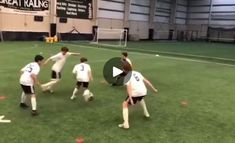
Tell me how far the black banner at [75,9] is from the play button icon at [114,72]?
2401 centimetres

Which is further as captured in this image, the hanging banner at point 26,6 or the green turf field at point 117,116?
the hanging banner at point 26,6

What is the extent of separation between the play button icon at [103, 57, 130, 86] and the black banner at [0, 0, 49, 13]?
21198 millimetres

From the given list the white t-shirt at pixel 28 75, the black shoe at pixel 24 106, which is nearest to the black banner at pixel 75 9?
the black shoe at pixel 24 106

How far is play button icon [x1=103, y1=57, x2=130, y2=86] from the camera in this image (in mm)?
10254

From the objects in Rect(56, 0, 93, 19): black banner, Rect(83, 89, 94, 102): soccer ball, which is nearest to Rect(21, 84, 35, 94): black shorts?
Rect(83, 89, 94, 102): soccer ball

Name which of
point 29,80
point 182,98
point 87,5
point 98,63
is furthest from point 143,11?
point 29,80

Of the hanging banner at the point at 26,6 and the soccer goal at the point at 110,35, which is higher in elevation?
the hanging banner at the point at 26,6

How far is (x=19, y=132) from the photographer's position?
618 cm

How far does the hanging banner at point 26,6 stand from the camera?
2945 cm

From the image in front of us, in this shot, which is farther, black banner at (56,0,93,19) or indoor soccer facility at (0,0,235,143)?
black banner at (56,0,93,19)

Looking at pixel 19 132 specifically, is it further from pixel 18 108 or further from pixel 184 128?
pixel 184 128

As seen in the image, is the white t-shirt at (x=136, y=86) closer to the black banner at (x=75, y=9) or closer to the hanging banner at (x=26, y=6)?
the hanging banner at (x=26, y=6)

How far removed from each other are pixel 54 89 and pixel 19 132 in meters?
3.95

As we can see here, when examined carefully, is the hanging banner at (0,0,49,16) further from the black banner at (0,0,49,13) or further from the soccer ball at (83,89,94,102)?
the soccer ball at (83,89,94,102)
